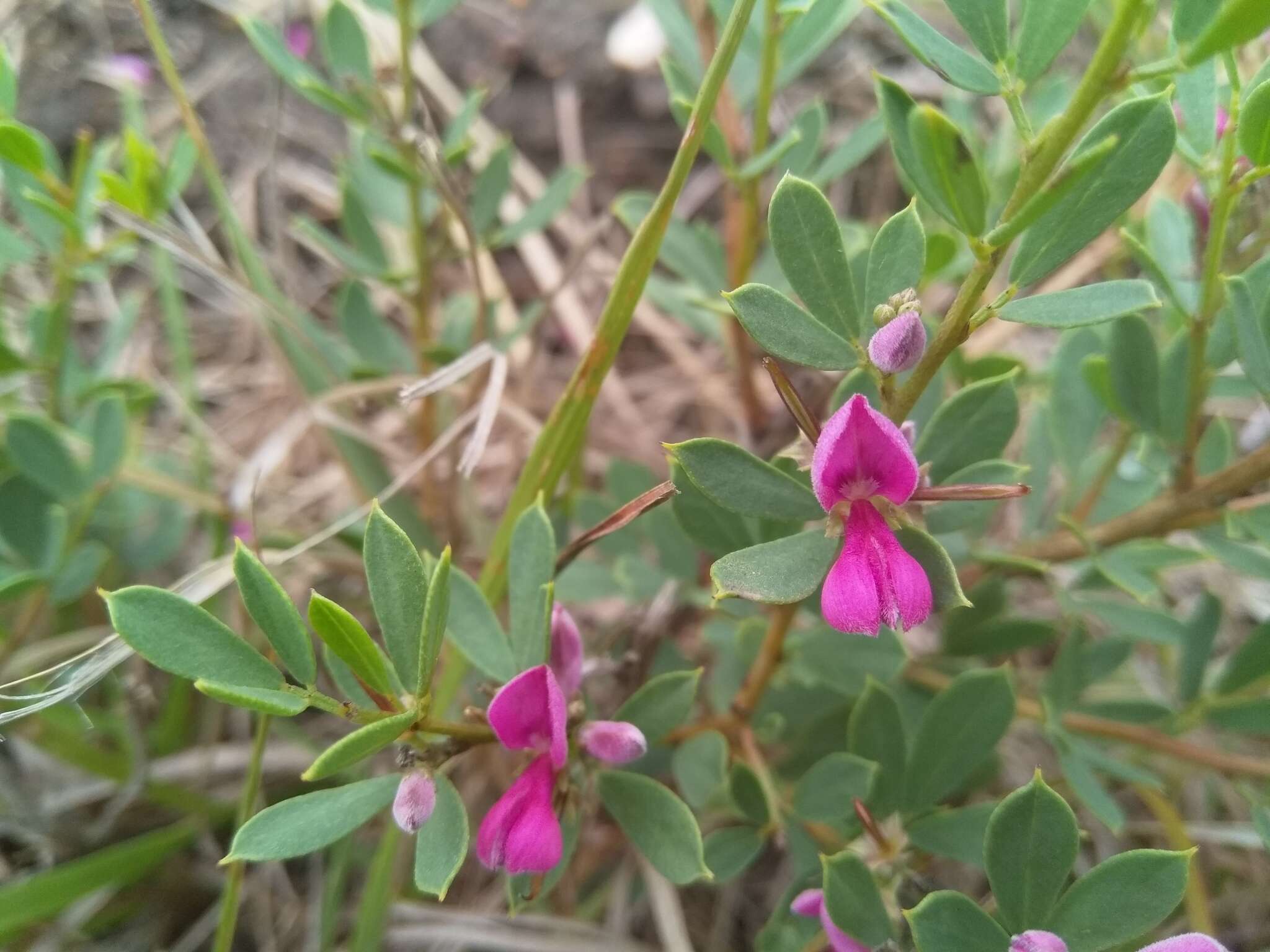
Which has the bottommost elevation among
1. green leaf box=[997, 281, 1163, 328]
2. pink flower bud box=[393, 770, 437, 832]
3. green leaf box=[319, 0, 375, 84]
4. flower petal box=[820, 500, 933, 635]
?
pink flower bud box=[393, 770, 437, 832]

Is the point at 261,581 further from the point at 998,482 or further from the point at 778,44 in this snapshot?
the point at 778,44

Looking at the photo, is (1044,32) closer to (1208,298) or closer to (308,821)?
(1208,298)

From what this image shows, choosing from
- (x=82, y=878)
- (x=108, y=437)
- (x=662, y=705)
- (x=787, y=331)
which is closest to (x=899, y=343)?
(x=787, y=331)

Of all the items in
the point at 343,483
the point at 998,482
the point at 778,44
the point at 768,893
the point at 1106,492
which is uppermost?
the point at 778,44

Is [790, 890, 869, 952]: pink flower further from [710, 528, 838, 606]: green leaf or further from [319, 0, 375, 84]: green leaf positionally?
[319, 0, 375, 84]: green leaf

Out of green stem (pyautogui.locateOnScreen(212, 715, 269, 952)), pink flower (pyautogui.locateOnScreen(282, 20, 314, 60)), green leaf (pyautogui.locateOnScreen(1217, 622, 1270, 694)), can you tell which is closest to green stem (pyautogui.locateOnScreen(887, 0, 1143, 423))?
green leaf (pyautogui.locateOnScreen(1217, 622, 1270, 694))

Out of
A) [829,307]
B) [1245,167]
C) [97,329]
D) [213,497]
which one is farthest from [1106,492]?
[97,329]

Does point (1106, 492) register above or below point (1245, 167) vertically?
below
